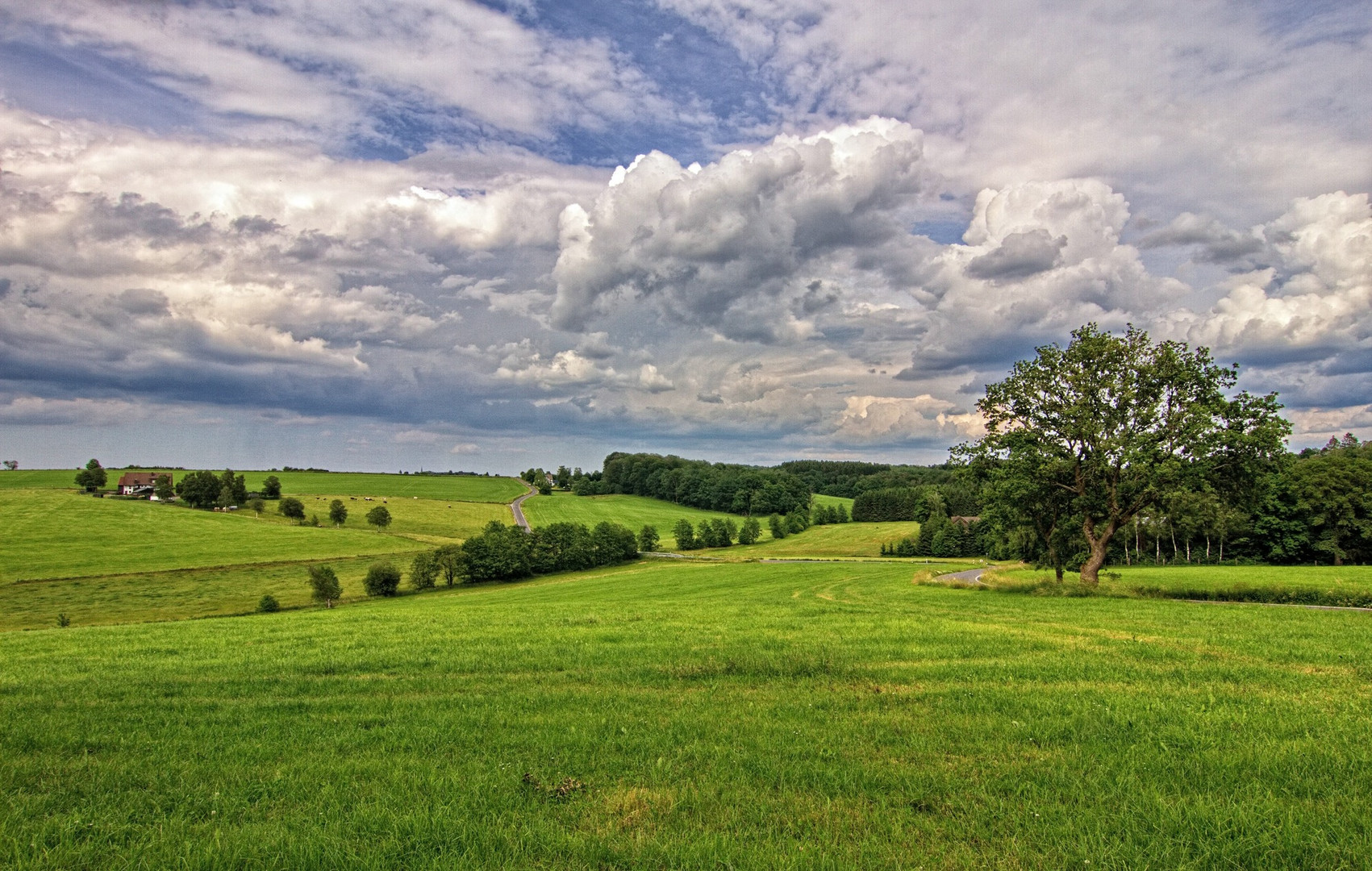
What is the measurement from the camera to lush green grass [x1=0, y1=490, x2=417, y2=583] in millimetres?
69938

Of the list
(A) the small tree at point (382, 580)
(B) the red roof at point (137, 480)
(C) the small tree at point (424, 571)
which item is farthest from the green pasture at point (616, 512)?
(B) the red roof at point (137, 480)

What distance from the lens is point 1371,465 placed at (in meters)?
70.2

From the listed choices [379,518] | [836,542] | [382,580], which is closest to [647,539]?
[836,542]

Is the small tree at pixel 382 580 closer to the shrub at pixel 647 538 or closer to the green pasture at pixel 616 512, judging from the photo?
the green pasture at pixel 616 512

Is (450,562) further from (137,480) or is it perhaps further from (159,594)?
(137,480)

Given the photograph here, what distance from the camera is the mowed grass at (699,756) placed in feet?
17.5

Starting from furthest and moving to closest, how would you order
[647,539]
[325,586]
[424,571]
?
[647,539] → [424,571] → [325,586]

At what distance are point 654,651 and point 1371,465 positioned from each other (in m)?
92.4

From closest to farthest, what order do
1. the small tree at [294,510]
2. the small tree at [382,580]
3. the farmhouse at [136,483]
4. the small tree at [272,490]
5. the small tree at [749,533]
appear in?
1. the small tree at [382,580]
2. the small tree at [294,510]
3. the farmhouse at [136,483]
4. the small tree at [749,533]
5. the small tree at [272,490]

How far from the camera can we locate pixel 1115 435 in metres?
32.6

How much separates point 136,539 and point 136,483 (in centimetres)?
5629

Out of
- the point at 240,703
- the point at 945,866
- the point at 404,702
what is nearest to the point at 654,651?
the point at 404,702

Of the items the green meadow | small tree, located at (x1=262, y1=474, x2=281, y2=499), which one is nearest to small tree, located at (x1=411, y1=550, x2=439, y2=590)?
the green meadow

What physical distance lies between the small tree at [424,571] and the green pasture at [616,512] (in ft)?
108
